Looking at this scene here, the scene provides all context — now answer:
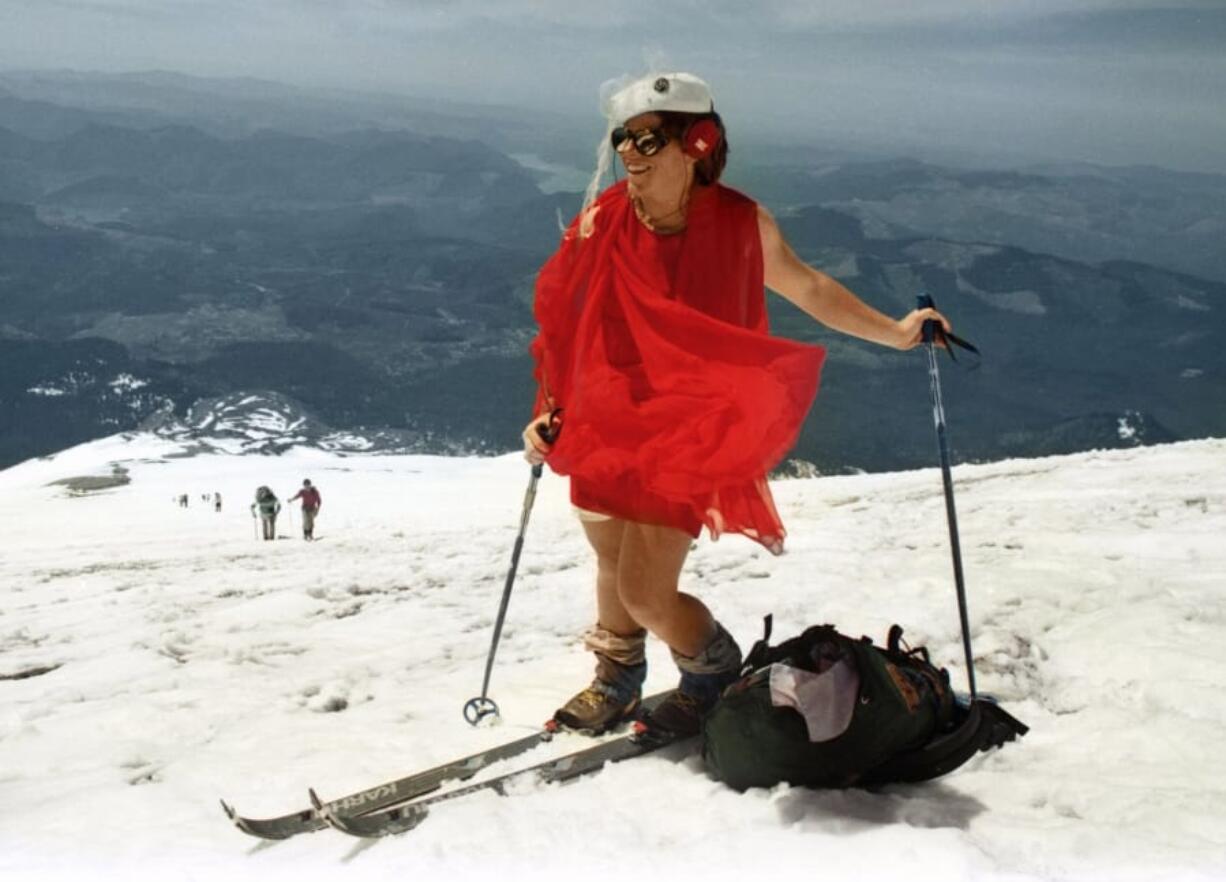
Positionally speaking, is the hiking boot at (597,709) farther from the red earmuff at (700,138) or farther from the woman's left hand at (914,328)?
the red earmuff at (700,138)

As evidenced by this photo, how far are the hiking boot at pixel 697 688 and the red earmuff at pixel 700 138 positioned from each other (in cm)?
202

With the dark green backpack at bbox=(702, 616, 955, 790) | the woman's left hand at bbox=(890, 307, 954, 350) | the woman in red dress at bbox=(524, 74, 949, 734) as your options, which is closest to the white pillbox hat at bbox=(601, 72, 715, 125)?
the woman in red dress at bbox=(524, 74, 949, 734)

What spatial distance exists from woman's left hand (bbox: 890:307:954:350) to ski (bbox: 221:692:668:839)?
231 centimetres

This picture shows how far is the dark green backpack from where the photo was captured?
3.27m

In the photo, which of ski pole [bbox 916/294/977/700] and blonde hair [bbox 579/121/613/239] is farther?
blonde hair [bbox 579/121/613/239]

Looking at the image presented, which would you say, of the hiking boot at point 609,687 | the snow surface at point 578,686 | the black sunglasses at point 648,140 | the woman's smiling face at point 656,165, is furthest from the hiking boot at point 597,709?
the black sunglasses at point 648,140

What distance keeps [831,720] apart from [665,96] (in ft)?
7.95

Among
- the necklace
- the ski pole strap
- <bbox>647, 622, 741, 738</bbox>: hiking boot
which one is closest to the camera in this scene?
the necklace

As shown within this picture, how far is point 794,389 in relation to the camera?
362cm

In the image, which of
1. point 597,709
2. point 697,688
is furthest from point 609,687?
point 697,688

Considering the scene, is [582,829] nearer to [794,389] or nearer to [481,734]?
[481,734]

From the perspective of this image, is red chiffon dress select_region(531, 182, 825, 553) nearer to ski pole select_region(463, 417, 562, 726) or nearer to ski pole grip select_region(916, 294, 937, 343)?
ski pole select_region(463, 417, 562, 726)

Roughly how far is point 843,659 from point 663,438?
103 cm

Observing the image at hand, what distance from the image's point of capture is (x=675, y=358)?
368 cm
